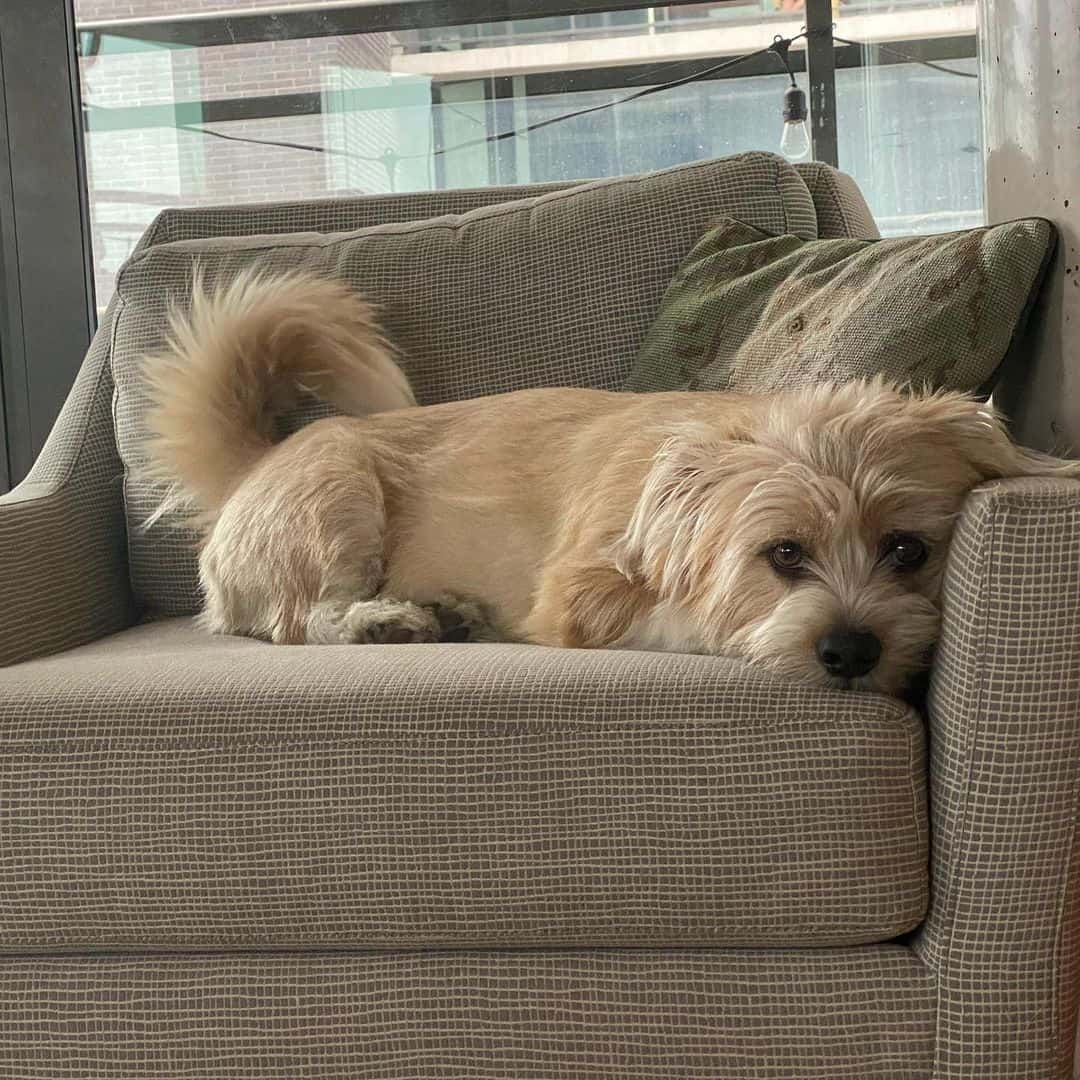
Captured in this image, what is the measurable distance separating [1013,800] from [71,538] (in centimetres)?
162

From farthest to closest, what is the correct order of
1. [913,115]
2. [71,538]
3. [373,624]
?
1. [913,115]
2. [71,538]
3. [373,624]

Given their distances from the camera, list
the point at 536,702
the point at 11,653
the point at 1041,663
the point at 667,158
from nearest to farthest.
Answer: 1. the point at 1041,663
2. the point at 536,702
3. the point at 11,653
4. the point at 667,158

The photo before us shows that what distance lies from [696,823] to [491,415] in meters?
0.98

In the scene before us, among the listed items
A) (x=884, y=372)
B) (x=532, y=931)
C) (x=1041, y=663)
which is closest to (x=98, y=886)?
(x=532, y=931)

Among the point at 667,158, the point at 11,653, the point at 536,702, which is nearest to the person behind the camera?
the point at 536,702

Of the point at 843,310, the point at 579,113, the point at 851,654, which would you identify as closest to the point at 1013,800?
the point at 851,654

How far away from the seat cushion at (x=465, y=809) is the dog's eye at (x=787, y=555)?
0.18 metres

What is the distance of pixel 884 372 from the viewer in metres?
1.91

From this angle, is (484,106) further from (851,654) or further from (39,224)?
(851,654)

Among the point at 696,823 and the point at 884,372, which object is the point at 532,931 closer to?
the point at 696,823

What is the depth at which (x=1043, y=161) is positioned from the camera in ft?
6.30

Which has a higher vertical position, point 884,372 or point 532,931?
point 884,372

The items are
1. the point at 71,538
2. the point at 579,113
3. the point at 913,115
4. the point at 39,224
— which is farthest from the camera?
the point at 39,224

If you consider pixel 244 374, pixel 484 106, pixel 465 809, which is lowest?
pixel 465 809
